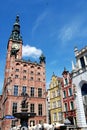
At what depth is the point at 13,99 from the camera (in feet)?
139

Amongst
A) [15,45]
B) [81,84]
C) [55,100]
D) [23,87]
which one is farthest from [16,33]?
[81,84]

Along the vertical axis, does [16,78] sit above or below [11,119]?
above

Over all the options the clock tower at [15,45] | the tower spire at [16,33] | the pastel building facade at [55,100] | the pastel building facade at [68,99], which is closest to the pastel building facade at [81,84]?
the pastel building facade at [68,99]

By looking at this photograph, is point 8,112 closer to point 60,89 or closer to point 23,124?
point 60,89

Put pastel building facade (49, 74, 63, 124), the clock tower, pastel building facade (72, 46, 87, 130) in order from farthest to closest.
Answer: the clock tower, pastel building facade (49, 74, 63, 124), pastel building facade (72, 46, 87, 130)

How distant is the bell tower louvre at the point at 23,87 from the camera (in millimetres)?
42009

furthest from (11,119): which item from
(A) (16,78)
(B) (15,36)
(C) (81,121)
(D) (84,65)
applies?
(B) (15,36)

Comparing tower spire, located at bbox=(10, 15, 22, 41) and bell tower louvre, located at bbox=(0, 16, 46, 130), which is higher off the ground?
tower spire, located at bbox=(10, 15, 22, 41)

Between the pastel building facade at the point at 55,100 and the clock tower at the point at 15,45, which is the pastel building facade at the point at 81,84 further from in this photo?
the clock tower at the point at 15,45

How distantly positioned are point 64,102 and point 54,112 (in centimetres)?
490

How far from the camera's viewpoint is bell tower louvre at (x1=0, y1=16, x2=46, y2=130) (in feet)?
138

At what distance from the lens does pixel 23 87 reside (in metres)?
45.7

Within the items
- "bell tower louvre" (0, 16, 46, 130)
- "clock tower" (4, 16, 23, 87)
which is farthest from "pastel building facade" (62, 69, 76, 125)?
"clock tower" (4, 16, 23, 87)

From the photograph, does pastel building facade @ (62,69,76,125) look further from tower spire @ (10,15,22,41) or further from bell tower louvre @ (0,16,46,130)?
tower spire @ (10,15,22,41)
